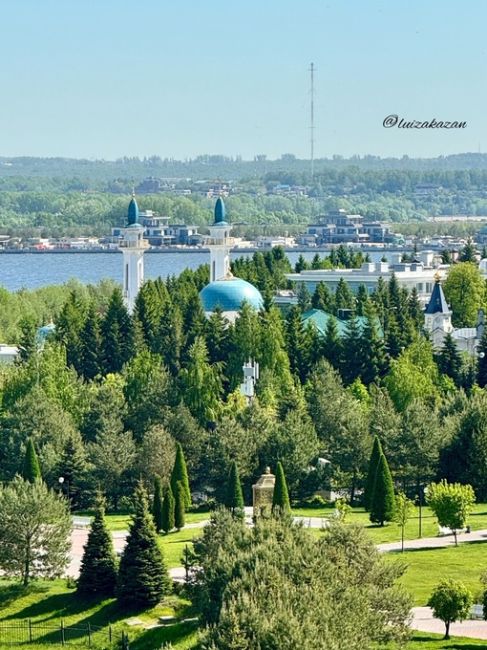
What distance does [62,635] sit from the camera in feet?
128

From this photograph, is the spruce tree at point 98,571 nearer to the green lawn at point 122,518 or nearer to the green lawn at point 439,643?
the green lawn at point 122,518

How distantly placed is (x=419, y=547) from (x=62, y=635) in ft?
30.9

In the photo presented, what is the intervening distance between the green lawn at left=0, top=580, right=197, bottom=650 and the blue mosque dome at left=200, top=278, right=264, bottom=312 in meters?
34.4

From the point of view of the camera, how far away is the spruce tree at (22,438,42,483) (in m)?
52.0

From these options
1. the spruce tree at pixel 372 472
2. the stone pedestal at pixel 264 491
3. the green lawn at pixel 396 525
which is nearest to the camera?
the green lawn at pixel 396 525

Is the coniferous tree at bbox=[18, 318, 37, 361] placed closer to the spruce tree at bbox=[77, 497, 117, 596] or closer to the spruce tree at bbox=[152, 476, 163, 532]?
the spruce tree at bbox=[152, 476, 163, 532]

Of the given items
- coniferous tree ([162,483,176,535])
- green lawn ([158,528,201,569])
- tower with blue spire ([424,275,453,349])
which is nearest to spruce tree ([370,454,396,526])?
green lawn ([158,528,201,569])

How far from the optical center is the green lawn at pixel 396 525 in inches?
1826

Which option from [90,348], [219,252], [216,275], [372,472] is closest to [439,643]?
[372,472]

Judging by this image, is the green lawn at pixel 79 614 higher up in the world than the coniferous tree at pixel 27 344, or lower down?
lower down

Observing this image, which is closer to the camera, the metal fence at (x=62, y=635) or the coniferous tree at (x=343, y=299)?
the metal fence at (x=62, y=635)

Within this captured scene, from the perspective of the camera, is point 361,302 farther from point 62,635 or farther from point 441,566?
point 62,635

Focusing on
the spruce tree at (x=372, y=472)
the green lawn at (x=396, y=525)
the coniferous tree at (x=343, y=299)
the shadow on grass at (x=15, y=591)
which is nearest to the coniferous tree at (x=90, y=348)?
the coniferous tree at (x=343, y=299)

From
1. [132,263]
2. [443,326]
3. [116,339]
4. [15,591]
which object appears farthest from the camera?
[132,263]
